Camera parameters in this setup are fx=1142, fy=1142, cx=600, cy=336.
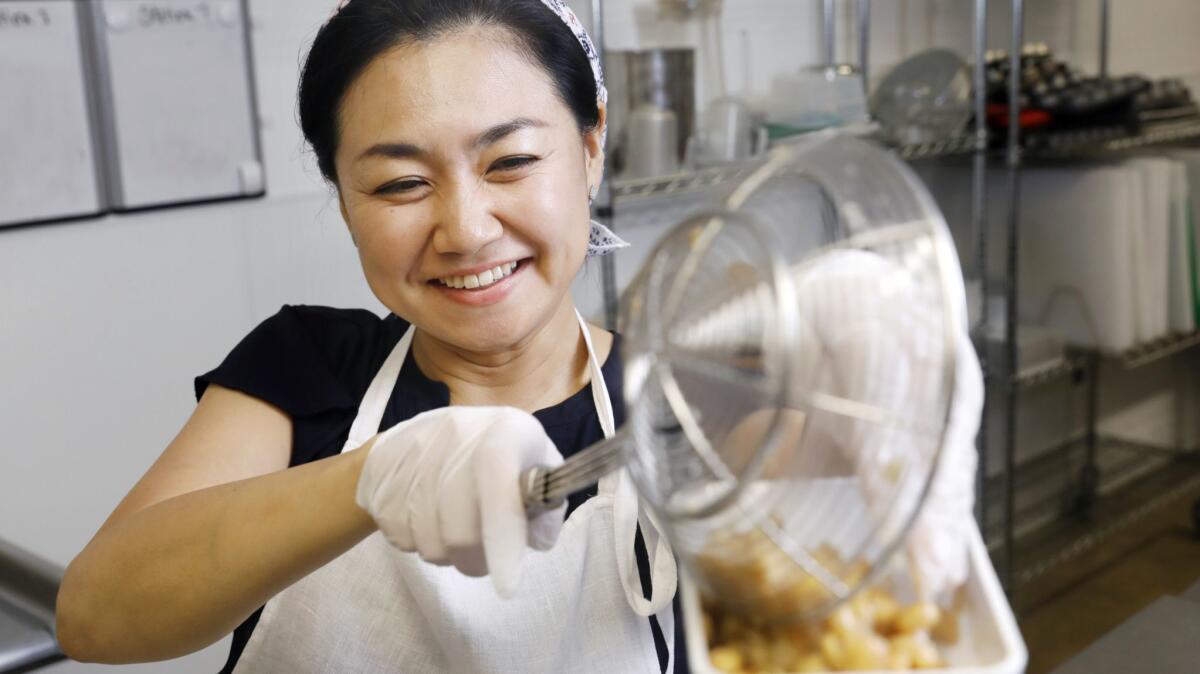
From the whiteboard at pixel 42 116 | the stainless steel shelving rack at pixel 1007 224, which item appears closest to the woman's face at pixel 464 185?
the whiteboard at pixel 42 116

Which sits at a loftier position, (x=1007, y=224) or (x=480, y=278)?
(x=480, y=278)

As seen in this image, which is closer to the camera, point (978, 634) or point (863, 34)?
point (978, 634)

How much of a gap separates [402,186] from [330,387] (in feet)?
0.97

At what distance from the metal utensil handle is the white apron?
0.37 m

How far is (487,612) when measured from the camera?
118 centimetres

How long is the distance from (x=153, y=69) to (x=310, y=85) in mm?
769

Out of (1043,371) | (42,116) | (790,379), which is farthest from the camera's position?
(1043,371)

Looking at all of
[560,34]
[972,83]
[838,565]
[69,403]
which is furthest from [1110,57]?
[838,565]

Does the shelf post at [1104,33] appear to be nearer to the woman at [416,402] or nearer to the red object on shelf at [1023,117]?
the red object on shelf at [1023,117]

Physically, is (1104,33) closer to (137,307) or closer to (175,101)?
(175,101)

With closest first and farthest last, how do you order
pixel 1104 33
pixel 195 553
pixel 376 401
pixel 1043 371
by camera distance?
1. pixel 195 553
2. pixel 376 401
3. pixel 1043 371
4. pixel 1104 33

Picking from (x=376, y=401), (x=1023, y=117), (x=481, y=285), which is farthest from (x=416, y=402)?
(x=1023, y=117)

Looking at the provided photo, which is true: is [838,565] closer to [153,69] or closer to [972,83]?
[153,69]

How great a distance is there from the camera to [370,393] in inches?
52.6
